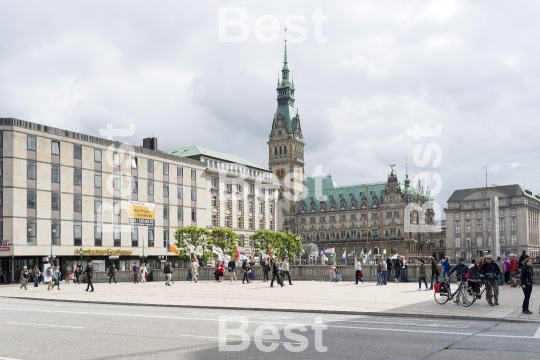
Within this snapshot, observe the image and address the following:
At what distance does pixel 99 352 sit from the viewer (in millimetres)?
13445

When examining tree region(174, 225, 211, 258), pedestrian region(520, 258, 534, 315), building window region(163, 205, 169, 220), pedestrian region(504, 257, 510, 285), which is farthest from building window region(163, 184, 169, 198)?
pedestrian region(520, 258, 534, 315)

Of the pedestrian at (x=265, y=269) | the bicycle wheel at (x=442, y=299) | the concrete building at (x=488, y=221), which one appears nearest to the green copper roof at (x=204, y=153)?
the pedestrian at (x=265, y=269)

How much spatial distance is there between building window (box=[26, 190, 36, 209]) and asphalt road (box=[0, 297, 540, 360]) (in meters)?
50.9

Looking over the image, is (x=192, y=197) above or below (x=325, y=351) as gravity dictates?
above

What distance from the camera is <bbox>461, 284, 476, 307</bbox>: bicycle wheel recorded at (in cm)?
2447

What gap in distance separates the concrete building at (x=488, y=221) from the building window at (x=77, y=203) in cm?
11720

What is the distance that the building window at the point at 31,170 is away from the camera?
231ft

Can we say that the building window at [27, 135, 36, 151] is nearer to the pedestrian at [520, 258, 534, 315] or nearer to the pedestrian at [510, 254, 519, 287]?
the pedestrian at [510, 254, 519, 287]

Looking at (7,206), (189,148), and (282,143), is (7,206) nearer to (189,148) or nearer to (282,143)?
(189,148)

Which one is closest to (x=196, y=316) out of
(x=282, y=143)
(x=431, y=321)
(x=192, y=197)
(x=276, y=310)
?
(x=276, y=310)

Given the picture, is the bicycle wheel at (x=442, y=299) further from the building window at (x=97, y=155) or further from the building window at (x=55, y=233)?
the building window at (x=97, y=155)

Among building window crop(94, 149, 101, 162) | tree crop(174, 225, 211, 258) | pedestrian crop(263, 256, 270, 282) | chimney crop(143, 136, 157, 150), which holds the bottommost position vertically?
pedestrian crop(263, 256, 270, 282)

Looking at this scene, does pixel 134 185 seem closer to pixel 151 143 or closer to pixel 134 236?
pixel 134 236

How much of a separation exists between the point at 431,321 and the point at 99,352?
1113 cm
